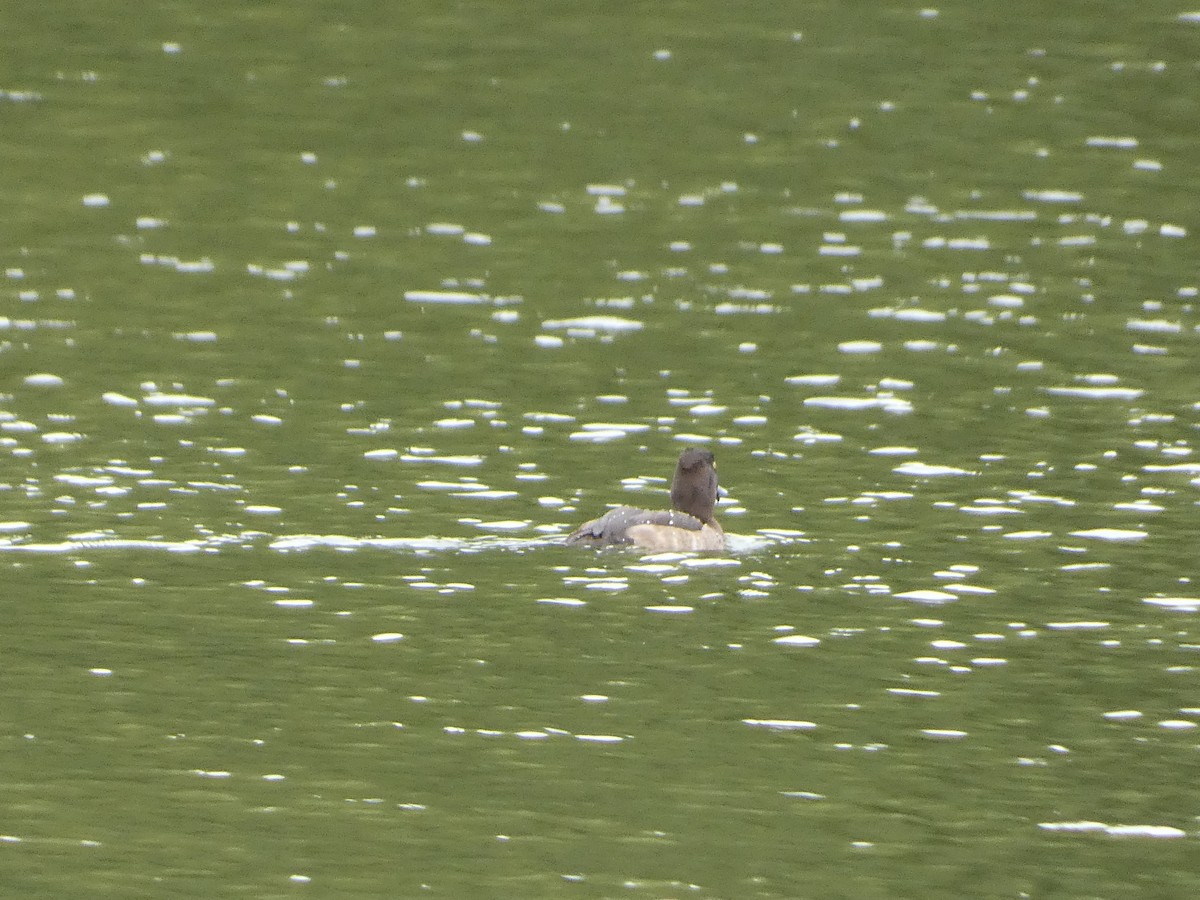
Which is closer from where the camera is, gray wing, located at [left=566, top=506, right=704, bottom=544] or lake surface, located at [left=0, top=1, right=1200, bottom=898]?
lake surface, located at [left=0, top=1, right=1200, bottom=898]

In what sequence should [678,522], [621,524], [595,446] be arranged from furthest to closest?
[595,446], [678,522], [621,524]

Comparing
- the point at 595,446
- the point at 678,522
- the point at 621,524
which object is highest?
the point at 595,446

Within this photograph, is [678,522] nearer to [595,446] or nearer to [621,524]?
[621,524]

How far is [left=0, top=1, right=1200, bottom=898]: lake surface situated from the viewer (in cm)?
1552

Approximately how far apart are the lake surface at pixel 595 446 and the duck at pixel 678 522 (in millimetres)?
214

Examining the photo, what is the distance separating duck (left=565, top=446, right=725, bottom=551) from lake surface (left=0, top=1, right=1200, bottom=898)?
0.70 feet

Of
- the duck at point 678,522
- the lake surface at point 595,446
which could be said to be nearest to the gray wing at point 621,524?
the duck at point 678,522

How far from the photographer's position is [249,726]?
16.9 metres

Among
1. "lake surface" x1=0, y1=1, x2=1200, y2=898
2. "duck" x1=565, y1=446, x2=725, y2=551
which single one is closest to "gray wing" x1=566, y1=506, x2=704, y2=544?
"duck" x1=565, y1=446, x2=725, y2=551

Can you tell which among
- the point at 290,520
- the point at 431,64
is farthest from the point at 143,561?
the point at 431,64

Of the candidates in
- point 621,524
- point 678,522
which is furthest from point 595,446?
point 621,524

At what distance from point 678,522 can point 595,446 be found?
4.08 metres

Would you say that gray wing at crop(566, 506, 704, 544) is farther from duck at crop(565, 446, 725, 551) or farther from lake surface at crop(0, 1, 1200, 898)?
lake surface at crop(0, 1, 1200, 898)

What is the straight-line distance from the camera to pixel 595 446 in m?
25.6
